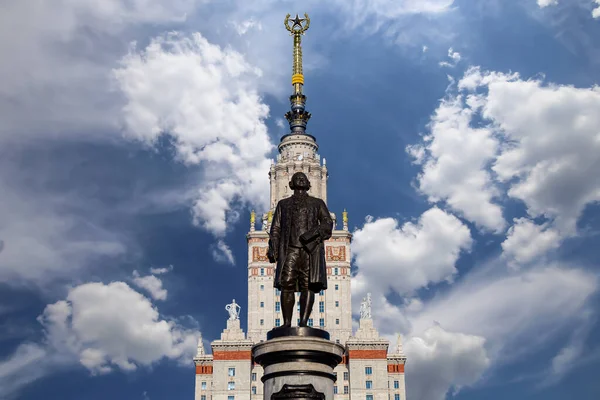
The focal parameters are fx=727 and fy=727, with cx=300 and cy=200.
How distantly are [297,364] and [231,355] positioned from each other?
100413mm

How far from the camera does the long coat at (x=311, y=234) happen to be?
2079 centimetres

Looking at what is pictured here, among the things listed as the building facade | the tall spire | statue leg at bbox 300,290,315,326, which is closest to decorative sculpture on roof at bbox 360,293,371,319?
the building facade

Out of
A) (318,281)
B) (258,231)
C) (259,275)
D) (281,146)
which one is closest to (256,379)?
(259,275)

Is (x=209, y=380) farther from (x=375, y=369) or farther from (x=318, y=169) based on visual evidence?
(x=318, y=169)

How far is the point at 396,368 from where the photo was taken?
120 meters

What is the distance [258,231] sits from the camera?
127812 millimetres

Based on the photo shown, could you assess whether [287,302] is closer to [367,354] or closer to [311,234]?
[311,234]

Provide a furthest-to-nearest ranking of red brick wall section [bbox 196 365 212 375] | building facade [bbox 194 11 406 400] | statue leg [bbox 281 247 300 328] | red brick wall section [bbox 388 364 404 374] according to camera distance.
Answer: red brick wall section [bbox 388 364 404 374], red brick wall section [bbox 196 365 212 375], building facade [bbox 194 11 406 400], statue leg [bbox 281 247 300 328]

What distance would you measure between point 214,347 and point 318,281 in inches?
3941

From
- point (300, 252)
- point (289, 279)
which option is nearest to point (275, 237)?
point (300, 252)

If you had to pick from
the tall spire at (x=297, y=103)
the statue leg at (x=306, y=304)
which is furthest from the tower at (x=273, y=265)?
the statue leg at (x=306, y=304)

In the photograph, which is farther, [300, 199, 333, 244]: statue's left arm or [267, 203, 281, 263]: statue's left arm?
[267, 203, 281, 263]: statue's left arm

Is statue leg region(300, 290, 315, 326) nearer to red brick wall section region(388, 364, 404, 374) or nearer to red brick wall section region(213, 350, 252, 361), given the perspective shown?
red brick wall section region(213, 350, 252, 361)

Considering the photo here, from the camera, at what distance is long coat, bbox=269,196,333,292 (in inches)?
819
